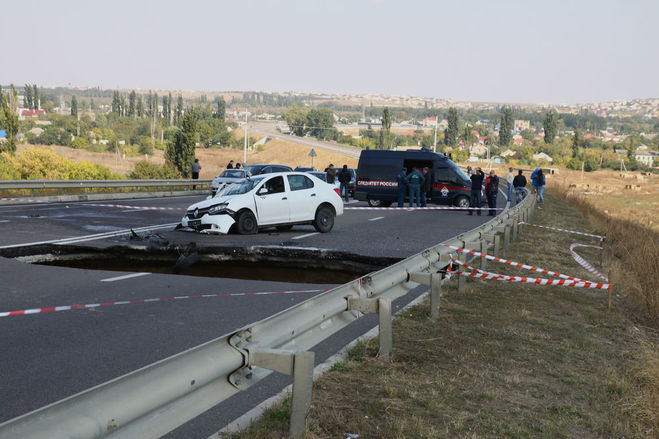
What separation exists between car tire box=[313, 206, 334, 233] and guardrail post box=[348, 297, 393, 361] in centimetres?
1132

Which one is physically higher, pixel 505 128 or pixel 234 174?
pixel 234 174

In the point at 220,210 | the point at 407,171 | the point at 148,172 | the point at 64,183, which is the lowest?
the point at 148,172

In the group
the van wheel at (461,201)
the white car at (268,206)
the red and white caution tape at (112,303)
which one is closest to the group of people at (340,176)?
the van wheel at (461,201)

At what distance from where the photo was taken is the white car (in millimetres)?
15984

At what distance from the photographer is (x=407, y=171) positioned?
28625mm

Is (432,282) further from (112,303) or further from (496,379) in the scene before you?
(112,303)

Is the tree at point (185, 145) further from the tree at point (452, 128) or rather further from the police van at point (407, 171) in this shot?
the tree at point (452, 128)

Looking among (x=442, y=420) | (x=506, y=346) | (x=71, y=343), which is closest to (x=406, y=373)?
(x=442, y=420)

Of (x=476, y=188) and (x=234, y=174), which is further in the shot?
(x=234, y=174)

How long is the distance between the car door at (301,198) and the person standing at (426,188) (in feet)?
32.7

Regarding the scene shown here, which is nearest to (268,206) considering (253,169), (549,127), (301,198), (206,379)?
(301,198)

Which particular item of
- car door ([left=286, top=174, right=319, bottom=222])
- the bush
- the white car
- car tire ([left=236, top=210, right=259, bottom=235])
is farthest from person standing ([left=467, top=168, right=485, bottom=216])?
the bush

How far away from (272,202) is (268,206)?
0.59ft

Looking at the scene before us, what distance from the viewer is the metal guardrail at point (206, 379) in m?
2.71
